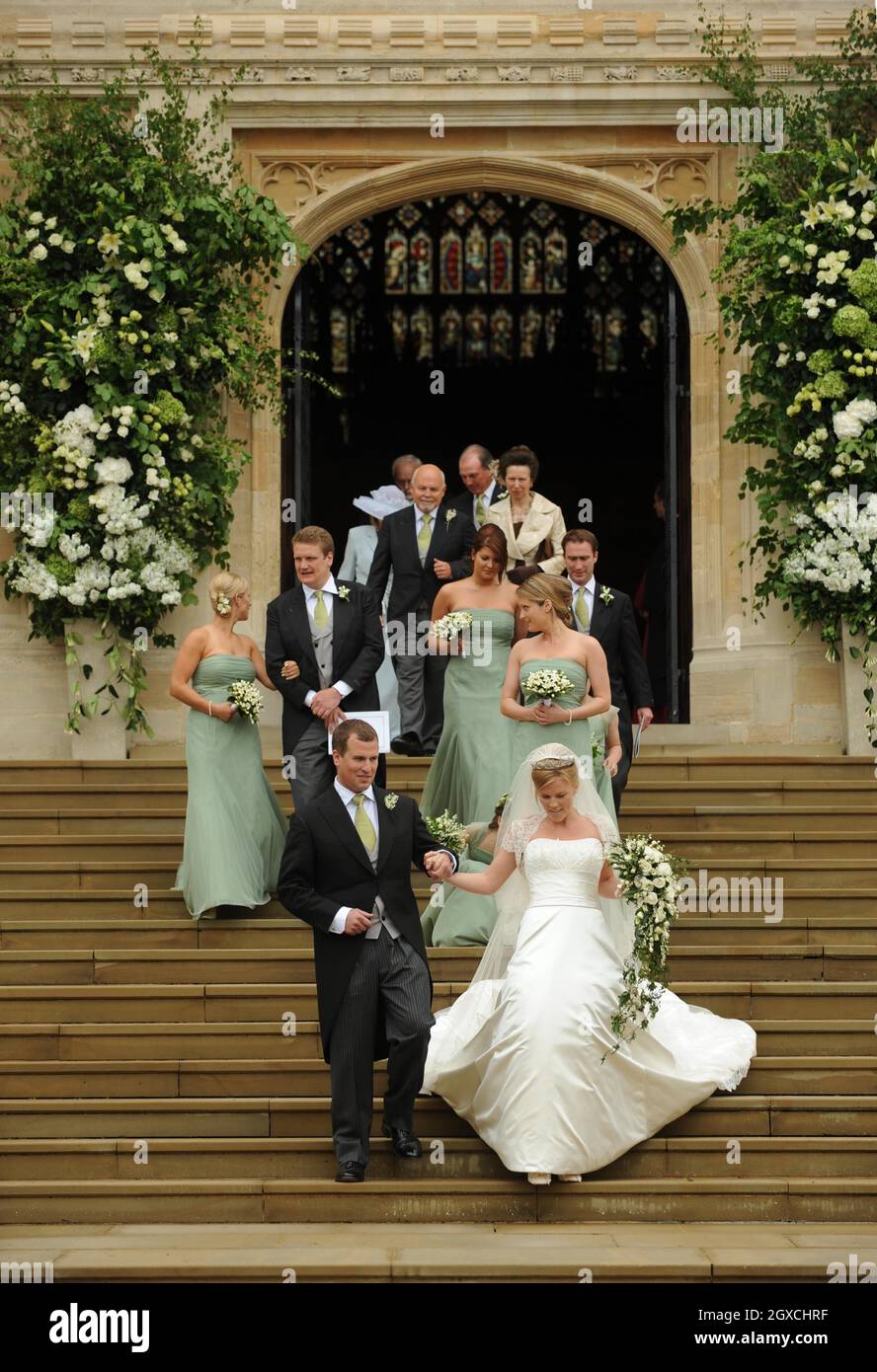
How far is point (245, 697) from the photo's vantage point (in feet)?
33.8

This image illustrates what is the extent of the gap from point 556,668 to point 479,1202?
9.36ft

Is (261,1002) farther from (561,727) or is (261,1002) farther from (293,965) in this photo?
(561,727)

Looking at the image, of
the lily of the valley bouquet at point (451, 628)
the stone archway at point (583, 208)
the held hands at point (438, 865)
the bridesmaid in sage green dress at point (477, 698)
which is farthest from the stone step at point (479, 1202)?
the stone archway at point (583, 208)

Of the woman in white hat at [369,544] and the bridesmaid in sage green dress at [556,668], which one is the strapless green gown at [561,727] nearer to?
the bridesmaid in sage green dress at [556,668]

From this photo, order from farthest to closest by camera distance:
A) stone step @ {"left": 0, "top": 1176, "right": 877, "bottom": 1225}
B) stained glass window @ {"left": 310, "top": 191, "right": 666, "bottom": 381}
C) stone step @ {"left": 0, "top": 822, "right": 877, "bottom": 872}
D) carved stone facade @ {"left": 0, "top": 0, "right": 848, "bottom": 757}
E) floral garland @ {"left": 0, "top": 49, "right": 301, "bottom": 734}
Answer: stained glass window @ {"left": 310, "top": 191, "right": 666, "bottom": 381}, carved stone facade @ {"left": 0, "top": 0, "right": 848, "bottom": 757}, floral garland @ {"left": 0, "top": 49, "right": 301, "bottom": 734}, stone step @ {"left": 0, "top": 822, "right": 877, "bottom": 872}, stone step @ {"left": 0, "top": 1176, "right": 877, "bottom": 1225}

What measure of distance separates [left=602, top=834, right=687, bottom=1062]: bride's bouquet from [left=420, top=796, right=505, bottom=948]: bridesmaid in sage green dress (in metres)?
1.55

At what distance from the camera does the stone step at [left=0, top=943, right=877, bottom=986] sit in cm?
943

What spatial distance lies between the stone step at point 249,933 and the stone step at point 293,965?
11.2 inches

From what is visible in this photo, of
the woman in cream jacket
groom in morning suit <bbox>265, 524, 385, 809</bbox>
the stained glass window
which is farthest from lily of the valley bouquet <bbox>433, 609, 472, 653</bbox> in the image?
the stained glass window

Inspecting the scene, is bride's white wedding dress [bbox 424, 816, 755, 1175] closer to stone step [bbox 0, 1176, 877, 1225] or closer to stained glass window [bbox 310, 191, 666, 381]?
stone step [bbox 0, 1176, 877, 1225]

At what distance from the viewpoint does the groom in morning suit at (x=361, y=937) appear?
7.85 meters

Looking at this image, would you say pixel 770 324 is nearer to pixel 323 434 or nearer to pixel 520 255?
pixel 520 255

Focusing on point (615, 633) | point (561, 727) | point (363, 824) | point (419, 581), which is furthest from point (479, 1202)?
point (419, 581)

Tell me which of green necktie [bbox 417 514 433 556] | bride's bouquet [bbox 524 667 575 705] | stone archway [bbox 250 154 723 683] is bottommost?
bride's bouquet [bbox 524 667 575 705]
